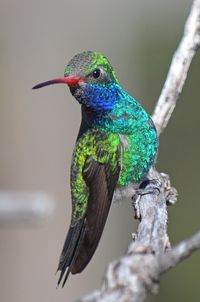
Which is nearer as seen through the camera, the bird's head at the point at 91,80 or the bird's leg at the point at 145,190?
the bird's leg at the point at 145,190

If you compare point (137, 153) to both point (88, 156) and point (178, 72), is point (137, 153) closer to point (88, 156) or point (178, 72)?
point (88, 156)

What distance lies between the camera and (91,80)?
12.0ft

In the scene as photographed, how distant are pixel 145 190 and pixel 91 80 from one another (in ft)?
2.13

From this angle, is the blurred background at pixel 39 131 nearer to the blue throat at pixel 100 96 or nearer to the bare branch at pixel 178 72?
the blue throat at pixel 100 96

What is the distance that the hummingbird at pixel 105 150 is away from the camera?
12.3 feet

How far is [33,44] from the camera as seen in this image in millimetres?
5684

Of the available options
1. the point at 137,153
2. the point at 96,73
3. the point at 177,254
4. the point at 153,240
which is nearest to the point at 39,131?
the point at 137,153

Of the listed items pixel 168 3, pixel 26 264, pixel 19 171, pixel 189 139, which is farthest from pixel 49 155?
pixel 168 3

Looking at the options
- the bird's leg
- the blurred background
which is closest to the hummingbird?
the bird's leg

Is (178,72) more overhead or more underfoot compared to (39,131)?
more overhead

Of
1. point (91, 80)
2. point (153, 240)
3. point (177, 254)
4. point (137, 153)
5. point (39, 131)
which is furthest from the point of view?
point (39, 131)

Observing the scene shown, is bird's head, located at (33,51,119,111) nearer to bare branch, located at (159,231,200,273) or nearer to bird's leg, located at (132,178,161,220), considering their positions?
bird's leg, located at (132,178,161,220)

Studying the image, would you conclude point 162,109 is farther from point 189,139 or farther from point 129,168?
point 189,139

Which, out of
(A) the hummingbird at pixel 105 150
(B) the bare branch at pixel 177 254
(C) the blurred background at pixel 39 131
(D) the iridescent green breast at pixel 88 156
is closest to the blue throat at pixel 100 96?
(A) the hummingbird at pixel 105 150
